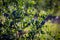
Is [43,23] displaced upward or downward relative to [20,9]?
downward

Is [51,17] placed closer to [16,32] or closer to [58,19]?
[58,19]

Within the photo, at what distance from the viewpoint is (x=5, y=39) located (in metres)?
2.53

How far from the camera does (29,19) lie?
256 cm

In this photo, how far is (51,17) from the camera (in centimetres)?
259

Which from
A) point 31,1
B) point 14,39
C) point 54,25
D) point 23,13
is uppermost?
point 31,1

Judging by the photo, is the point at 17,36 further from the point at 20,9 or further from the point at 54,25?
the point at 54,25

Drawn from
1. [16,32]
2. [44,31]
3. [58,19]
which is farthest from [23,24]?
[58,19]

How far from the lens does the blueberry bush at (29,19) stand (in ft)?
8.30

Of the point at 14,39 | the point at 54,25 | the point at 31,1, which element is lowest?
the point at 14,39

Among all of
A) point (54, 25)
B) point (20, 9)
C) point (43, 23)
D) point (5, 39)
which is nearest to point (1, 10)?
point (20, 9)

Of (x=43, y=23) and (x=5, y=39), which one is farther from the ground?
(x=43, y=23)

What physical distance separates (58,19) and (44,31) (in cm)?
30

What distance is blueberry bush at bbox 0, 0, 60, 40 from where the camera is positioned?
2.53 m

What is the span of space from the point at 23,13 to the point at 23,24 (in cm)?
18
